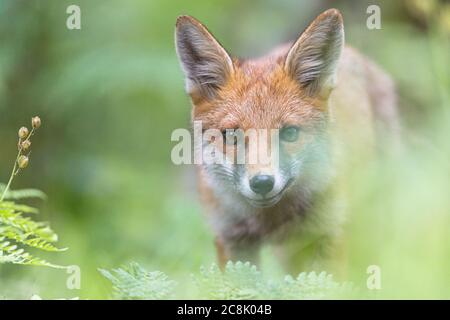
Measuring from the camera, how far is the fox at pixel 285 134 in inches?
203

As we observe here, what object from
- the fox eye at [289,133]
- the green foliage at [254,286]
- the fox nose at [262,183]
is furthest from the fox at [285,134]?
the green foliage at [254,286]

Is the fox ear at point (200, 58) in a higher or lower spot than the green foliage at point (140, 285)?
higher

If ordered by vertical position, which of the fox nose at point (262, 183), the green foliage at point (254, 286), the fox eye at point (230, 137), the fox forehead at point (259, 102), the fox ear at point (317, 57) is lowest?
the green foliage at point (254, 286)

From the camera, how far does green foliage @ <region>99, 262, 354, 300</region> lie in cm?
356

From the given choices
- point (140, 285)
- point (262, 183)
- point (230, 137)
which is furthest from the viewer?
point (230, 137)

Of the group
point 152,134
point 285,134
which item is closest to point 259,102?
point 285,134

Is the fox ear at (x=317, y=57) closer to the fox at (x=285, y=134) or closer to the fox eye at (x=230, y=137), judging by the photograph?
the fox at (x=285, y=134)

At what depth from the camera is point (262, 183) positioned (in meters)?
4.68

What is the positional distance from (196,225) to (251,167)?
2.86m

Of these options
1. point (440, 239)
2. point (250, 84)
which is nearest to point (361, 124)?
point (250, 84)

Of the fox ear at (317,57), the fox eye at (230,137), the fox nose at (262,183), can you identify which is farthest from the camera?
the fox ear at (317,57)

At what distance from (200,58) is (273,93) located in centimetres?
57

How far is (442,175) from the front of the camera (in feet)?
18.7

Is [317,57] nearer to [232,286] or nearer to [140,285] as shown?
[232,286]
